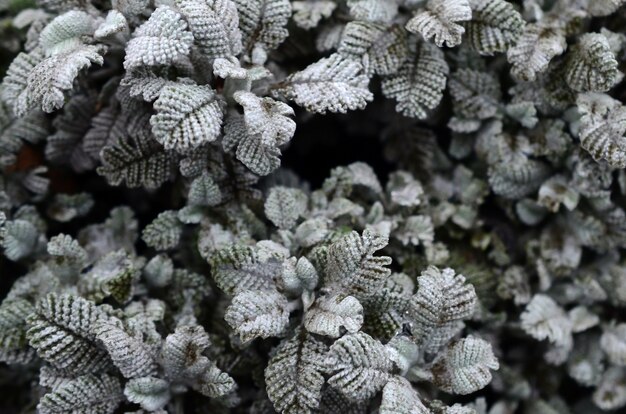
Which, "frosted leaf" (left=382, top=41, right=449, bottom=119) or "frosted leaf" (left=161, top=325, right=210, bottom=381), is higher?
"frosted leaf" (left=382, top=41, right=449, bottom=119)

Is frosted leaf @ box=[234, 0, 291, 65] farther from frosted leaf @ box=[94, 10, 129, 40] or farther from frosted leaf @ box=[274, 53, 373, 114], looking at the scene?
frosted leaf @ box=[94, 10, 129, 40]

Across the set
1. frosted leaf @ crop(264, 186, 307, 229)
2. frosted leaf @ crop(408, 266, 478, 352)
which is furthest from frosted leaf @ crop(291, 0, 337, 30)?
frosted leaf @ crop(408, 266, 478, 352)

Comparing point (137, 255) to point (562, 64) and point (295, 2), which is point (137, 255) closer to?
point (295, 2)

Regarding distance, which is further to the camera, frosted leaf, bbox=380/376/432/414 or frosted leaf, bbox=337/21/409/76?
frosted leaf, bbox=337/21/409/76

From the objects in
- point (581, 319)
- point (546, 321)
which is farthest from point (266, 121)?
point (581, 319)

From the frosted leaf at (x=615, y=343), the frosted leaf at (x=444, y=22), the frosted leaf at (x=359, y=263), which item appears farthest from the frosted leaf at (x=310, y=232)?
the frosted leaf at (x=615, y=343)

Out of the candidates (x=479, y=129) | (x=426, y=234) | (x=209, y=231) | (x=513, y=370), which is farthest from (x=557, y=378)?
(x=209, y=231)
